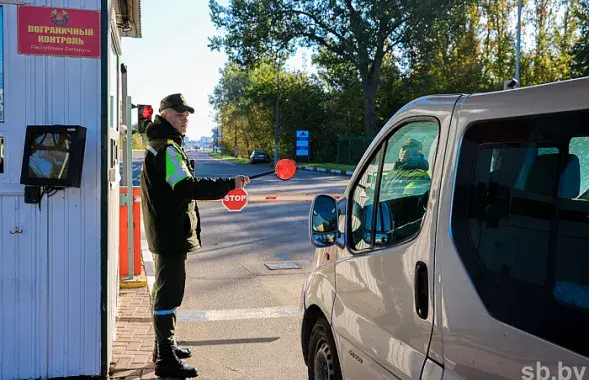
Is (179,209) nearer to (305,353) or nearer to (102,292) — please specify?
(102,292)

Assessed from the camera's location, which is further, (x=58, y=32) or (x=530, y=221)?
(x=58, y=32)

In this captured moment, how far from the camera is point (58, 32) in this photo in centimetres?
394

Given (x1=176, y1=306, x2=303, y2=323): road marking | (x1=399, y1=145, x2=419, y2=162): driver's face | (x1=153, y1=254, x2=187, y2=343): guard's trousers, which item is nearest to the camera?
(x1=399, y1=145, x2=419, y2=162): driver's face

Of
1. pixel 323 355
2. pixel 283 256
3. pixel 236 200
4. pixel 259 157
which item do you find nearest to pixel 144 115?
pixel 236 200

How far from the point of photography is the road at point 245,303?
4.99 m

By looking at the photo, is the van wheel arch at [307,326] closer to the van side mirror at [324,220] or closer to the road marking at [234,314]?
the van side mirror at [324,220]

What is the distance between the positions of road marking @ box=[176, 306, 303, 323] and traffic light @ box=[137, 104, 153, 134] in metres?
2.26

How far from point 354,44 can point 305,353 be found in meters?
35.8

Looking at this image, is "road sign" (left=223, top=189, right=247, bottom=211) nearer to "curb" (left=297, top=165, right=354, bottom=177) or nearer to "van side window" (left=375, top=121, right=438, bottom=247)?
"van side window" (left=375, top=121, right=438, bottom=247)

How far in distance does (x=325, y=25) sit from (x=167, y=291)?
35.4 m

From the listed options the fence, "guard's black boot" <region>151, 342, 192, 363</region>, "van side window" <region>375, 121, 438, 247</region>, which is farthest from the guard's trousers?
the fence

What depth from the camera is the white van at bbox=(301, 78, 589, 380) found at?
5.83 ft

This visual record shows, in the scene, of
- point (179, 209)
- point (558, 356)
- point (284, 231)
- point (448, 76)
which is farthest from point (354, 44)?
point (558, 356)

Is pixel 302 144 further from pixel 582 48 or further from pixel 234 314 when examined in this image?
pixel 234 314
